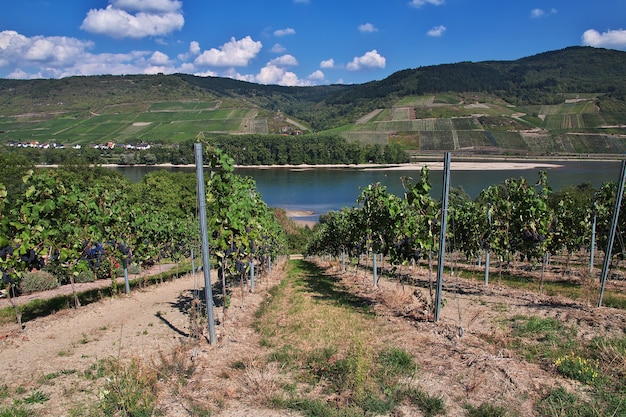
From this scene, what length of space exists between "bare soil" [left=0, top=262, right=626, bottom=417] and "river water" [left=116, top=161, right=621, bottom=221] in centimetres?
5561

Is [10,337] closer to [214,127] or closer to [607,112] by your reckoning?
[214,127]

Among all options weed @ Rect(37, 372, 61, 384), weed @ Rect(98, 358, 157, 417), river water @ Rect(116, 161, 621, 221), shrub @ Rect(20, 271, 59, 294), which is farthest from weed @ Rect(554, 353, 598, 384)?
river water @ Rect(116, 161, 621, 221)

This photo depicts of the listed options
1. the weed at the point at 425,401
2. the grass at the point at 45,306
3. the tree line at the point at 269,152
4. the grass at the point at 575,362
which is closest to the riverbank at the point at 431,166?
the tree line at the point at 269,152

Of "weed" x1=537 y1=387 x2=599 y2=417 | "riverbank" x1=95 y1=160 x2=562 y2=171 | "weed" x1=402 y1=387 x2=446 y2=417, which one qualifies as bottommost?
"weed" x1=402 y1=387 x2=446 y2=417

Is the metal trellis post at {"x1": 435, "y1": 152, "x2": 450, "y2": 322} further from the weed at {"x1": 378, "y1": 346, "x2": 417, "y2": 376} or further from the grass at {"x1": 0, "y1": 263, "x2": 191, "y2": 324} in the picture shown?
the grass at {"x1": 0, "y1": 263, "x2": 191, "y2": 324}

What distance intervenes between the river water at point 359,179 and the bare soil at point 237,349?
55.6 metres

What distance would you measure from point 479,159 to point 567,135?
119 ft

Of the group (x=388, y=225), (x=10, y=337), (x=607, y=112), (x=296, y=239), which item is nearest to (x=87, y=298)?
(x=10, y=337)

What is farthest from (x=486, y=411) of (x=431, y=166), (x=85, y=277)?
(x=431, y=166)

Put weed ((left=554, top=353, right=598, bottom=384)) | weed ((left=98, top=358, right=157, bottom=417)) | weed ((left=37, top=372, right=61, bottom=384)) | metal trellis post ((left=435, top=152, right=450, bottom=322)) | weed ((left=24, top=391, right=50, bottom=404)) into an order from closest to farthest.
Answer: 1. weed ((left=98, top=358, right=157, bottom=417))
2. weed ((left=24, top=391, right=50, bottom=404))
3. weed ((left=554, top=353, right=598, bottom=384))
4. weed ((left=37, top=372, right=61, bottom=384))
5. metal trellis post ((left=435, top=152, right=450, bottom=322))

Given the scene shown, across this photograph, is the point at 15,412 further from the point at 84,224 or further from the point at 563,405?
the point at 84,224

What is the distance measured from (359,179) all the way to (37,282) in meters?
90.6

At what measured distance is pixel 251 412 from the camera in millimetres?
5379

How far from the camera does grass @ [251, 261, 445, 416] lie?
5449mm
